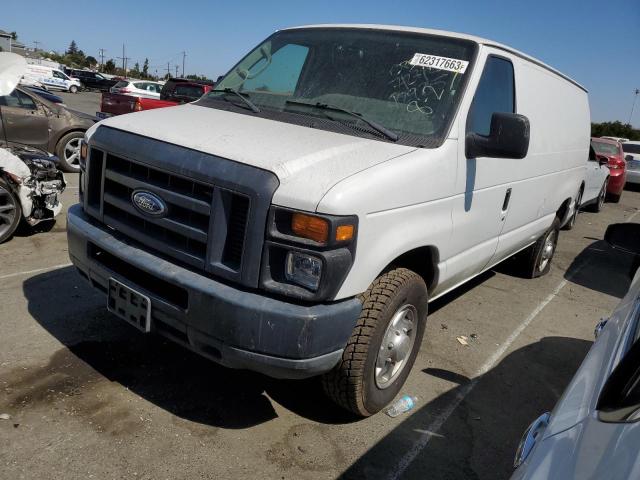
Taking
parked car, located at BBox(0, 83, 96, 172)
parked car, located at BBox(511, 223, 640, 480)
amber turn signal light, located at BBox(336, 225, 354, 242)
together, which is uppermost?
amber turn signal light, located at BBox(336, 225, 354, 242)

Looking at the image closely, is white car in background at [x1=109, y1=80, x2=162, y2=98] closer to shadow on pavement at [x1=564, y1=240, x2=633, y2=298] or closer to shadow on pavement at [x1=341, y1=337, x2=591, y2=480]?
shadow on pavement at [x1=564, y1=240, x2=633, y2=298]

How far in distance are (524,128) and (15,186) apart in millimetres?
5043

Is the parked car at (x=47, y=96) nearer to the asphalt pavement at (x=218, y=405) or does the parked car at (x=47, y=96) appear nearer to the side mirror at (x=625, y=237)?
the asphalt pavement at (x=218, y=405)

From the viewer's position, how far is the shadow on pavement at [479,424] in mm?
2906

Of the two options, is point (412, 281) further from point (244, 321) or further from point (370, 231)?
point (244, 321)

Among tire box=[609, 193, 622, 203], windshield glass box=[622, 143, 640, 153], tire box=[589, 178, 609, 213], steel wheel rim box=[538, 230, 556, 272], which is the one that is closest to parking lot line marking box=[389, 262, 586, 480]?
steel wheel rim box=[538, 230, 556, 272]

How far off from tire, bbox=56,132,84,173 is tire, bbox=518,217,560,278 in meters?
7.76

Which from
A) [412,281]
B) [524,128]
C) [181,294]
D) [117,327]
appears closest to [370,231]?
[412,281]

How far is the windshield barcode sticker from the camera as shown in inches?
138

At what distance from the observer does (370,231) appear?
264cm

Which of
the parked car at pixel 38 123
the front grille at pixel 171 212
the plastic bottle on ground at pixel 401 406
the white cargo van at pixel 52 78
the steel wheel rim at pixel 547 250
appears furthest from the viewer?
the white cargo van at pixel 52 78

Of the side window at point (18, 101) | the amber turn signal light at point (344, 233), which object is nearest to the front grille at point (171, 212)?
the amber turn signal light at point (344, 233)

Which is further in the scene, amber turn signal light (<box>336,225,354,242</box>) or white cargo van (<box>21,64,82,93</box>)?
white cargo van (<box>21,64,82,93</box>)

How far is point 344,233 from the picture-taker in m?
2.48
